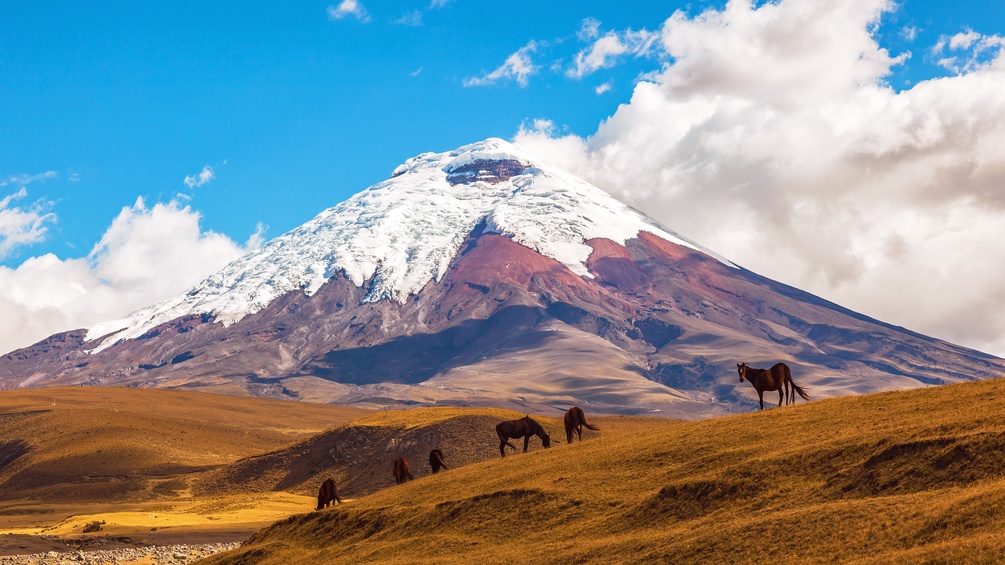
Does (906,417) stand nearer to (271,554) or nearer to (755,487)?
(755,487)

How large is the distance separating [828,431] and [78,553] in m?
45.4

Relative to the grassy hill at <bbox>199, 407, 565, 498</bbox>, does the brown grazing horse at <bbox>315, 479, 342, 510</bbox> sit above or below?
below

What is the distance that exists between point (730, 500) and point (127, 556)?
4126cm

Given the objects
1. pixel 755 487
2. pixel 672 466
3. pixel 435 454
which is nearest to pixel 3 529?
pixel 435 454

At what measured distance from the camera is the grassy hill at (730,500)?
90.7ft

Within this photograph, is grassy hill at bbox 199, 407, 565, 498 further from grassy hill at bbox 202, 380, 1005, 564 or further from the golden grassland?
grassy hill at bbox 202, 380, 1005, 564

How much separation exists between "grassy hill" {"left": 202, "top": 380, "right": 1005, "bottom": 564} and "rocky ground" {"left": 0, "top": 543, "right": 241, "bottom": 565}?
8.42 m

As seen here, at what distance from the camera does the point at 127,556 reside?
202 feet

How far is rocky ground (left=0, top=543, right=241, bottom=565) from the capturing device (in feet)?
192

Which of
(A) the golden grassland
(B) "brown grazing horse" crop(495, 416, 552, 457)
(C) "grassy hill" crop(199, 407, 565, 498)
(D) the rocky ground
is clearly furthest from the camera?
(C) "grassy hill" crop(199, 407, 565, 498)

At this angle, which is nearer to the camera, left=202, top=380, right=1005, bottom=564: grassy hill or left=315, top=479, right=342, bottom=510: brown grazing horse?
left=202, top=380, right=1005, bottom=564: grassy hill

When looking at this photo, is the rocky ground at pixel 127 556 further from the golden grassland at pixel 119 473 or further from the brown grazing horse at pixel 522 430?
the brown grazing horse at pixel 522 430

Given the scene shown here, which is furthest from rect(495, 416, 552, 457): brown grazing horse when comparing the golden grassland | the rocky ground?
the golden grassland

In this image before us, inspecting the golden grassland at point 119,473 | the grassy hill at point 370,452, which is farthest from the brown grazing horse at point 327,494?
the grassy hill at point 370,452
